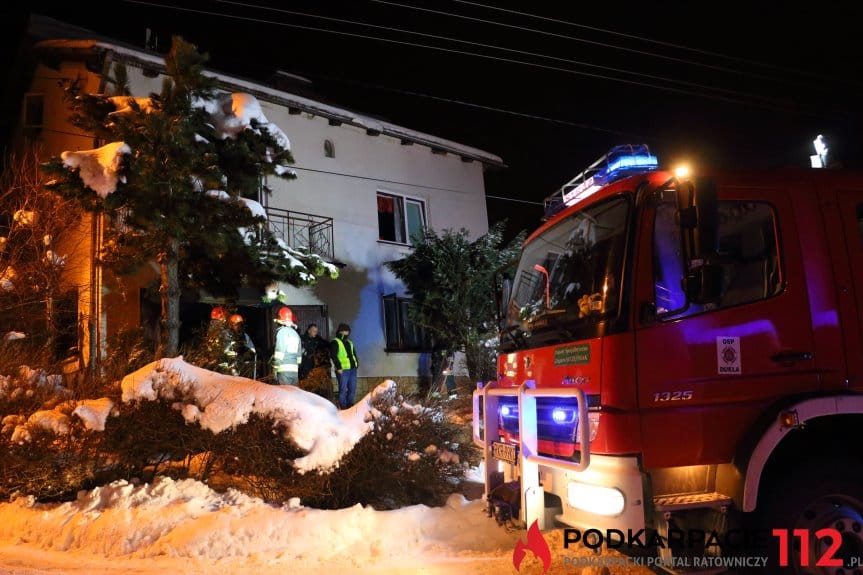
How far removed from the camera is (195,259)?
32.5 ft

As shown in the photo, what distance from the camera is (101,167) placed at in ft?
26.5

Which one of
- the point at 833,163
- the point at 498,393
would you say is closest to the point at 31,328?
the point at 498,393

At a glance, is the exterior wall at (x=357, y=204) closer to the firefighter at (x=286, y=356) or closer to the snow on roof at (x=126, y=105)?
the firefighter at (x=286, y=356)

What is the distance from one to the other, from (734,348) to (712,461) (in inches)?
27.3

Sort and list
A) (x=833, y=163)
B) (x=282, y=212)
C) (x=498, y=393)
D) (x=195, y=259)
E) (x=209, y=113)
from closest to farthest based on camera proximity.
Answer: (x=498, y=393)
(x=833, y=163)
(x=209, y=113)
(x=195, y=259)
(x=282, y=212)

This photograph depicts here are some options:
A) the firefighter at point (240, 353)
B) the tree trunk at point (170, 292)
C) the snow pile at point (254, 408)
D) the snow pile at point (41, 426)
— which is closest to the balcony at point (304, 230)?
the firefighter at point (240, 353)

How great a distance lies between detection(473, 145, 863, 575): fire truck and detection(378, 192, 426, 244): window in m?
11.7

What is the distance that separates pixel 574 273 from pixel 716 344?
1.04 m

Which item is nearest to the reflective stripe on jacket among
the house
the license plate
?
the house

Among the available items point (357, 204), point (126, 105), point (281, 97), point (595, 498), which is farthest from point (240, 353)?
point (595, 498)

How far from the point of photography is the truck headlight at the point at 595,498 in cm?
343

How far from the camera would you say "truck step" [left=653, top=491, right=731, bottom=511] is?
3479mm

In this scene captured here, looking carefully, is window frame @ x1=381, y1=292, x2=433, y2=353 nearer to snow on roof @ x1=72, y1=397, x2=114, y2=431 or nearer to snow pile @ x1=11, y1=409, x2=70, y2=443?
snow on roof @ x1=72, y1=397, x2=114, y2=431

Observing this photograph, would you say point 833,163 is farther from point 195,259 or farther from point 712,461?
point 195,259
